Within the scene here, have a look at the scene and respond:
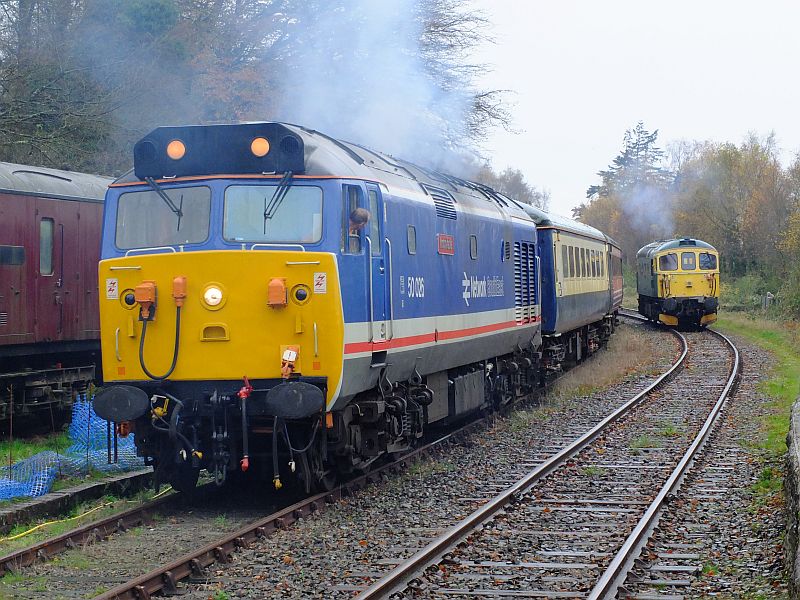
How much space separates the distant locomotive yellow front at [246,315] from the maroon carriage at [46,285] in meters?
4.69

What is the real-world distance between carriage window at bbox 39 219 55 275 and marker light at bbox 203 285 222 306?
19.1 ft

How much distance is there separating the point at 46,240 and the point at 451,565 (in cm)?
859

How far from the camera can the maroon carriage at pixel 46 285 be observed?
43.8 ft

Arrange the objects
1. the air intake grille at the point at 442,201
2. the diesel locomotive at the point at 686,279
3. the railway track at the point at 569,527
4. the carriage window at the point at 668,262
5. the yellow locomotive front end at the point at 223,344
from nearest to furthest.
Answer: the railway track at the point at 569,527 → the yellow locomotive front end at the point at 223,344 → the air intake grille at the point at 442,201 → the diesel locomotive at the point at 686,279 → the carriage window at the point at 668,262

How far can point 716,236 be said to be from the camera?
55.6 metres

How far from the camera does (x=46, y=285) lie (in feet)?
45.9

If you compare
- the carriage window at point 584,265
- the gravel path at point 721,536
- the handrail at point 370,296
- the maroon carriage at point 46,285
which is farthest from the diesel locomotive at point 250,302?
the carriage window at point 584,265

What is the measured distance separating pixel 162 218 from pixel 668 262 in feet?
99.6

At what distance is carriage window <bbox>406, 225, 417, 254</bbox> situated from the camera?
1088 centimetres

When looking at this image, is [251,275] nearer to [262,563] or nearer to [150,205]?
[150,205]

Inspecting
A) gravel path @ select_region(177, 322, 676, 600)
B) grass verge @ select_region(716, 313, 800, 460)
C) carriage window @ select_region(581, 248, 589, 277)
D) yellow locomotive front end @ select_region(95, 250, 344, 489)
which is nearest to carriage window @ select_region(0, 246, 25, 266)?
yellow locomotive front end @ select_region(95, 250, 344, 489)

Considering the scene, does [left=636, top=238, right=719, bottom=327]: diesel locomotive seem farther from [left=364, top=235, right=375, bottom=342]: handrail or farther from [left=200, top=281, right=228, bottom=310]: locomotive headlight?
[left=200, top=281, right=228, bottom=310]: locomotive headlight

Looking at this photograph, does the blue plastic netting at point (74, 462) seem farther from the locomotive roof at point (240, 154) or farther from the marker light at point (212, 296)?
the locomotive roof at point (240, 154)

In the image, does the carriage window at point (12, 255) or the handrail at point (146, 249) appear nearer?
the handrail at point (146, 249)
